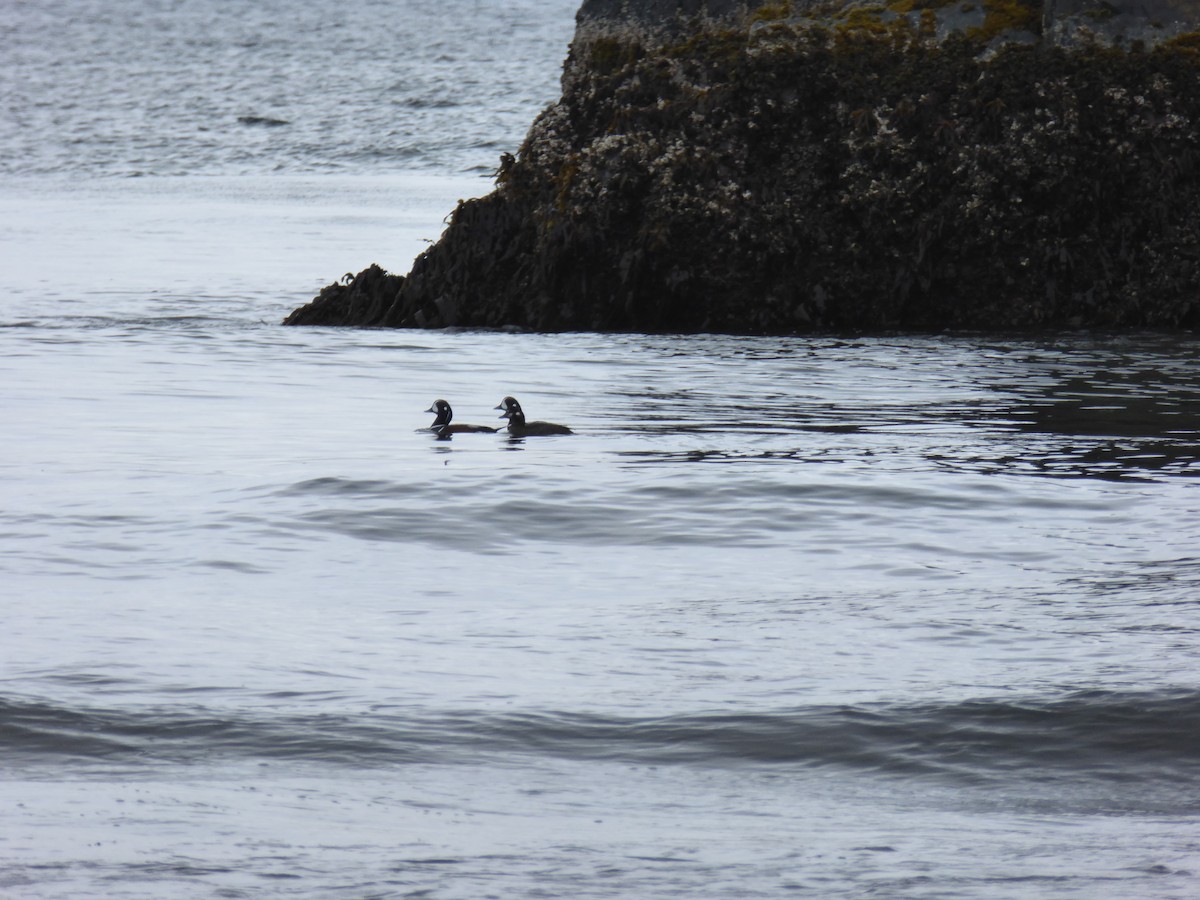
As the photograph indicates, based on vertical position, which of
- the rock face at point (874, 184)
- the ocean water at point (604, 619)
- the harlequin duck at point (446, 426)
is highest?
the rock face at point (874, 184)

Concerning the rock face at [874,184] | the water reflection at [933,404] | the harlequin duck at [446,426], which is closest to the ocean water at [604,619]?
the water reflection at [933,404]

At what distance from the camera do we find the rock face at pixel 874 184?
19.0 m

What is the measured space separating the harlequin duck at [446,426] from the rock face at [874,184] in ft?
22.0

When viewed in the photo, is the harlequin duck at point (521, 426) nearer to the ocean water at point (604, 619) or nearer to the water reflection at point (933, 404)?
the ocean water at point (604, 619)

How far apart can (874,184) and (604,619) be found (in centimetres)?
1240

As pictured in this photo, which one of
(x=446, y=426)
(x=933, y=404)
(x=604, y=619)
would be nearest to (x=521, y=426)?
(x=446, y=426)

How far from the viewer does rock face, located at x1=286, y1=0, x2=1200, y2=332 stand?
19.0 m

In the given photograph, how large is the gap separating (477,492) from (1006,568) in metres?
3.65

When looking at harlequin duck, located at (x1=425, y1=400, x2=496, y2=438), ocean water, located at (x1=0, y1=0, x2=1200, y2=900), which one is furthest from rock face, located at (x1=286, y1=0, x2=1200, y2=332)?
harlequin duck, located at (x1=425, y1=400, x2=496, y2=438)

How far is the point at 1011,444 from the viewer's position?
41.0 ft

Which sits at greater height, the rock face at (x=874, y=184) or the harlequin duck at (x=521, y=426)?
the rock face at (x=874, y=184)

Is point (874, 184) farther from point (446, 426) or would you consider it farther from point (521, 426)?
point (446, 426)

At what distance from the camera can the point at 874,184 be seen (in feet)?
63.6

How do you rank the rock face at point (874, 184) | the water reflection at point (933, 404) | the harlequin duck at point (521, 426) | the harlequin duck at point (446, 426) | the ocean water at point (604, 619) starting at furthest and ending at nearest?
the rock face at point (874, 184)
the harlequin duck at point (446, 426)
the harlequin duck at point (521, 426)
the water reflection at point (933, 404)
the ocean water at point (604, 619)
